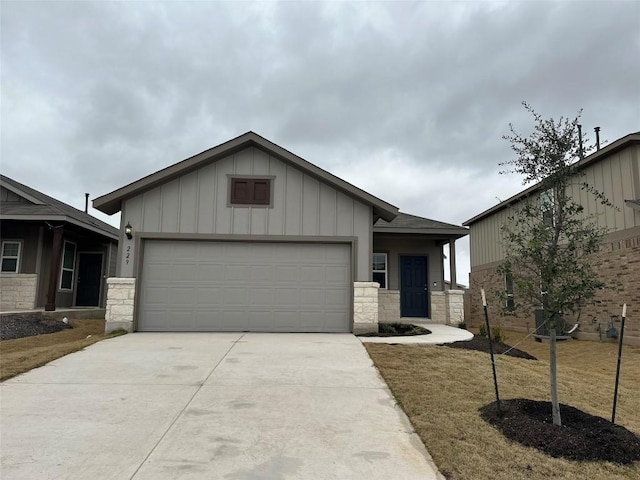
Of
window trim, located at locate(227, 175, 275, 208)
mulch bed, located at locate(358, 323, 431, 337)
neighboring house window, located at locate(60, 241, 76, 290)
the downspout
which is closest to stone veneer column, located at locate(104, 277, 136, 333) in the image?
window trim, located at locate(227, 175, 275, 208)

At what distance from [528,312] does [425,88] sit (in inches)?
462

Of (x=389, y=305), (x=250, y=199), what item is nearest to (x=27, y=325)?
(x=250, y=199)

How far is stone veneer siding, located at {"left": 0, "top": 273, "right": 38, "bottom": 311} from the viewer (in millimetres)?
14242

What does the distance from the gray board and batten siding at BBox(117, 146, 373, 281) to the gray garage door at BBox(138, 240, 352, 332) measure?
354 mm

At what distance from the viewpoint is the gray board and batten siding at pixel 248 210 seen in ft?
35.7

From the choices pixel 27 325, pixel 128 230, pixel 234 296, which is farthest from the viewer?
pixel 27 325

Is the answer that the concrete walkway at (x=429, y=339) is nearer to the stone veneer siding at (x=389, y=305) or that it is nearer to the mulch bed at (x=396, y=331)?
the mulch bed at (x=396, y=331)

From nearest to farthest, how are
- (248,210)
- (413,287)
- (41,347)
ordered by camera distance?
(41,347)
(248,210)
(413,287)

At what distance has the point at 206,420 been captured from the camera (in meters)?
4.57

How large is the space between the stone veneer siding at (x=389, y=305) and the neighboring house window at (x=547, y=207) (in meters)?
8.71

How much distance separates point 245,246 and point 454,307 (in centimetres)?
705

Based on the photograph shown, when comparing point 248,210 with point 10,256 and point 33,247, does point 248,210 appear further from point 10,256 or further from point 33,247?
point 10,256

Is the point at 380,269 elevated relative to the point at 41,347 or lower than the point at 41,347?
elevated

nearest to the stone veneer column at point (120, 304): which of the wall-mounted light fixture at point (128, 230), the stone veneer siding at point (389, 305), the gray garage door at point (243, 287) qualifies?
the gray garage door at point (243, 287)
